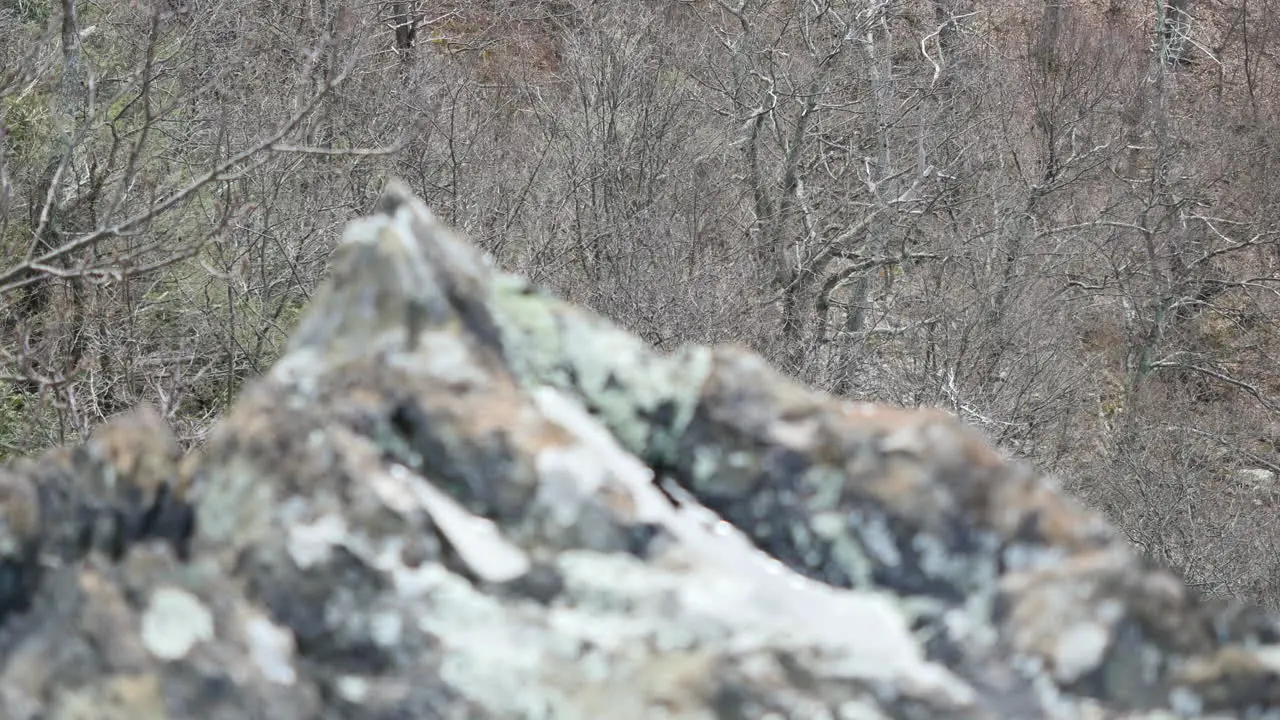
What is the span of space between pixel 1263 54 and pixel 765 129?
1383 cm

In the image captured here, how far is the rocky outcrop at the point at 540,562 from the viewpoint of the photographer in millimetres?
1389

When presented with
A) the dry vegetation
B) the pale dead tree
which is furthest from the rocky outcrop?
the pale dead tree

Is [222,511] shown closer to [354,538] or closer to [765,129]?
[354,538]

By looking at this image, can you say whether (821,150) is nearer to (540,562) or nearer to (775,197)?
(775,197)

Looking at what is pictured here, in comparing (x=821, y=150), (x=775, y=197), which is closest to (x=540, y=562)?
(x=775, y=197)

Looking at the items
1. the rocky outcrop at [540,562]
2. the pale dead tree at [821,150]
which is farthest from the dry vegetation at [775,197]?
the rocky outcrop at [540,562]

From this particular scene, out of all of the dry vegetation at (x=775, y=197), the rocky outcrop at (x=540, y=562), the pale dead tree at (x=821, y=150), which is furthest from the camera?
the pale dead tree at (x=821, y=150)

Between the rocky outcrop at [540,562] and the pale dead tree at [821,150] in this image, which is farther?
the pale dead tree at [821,150]

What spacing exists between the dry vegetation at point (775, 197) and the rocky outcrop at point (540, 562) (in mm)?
2854

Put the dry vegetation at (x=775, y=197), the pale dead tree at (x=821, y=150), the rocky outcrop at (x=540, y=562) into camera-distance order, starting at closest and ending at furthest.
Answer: the rocky outcrop at (x=540, y=562) < the dry vegetation at (x=775, y=197) < the pale dead tree at (x=821, y=150)

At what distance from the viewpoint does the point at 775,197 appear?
1515 cm

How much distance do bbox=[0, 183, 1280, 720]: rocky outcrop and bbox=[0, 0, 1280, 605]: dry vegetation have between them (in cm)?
285

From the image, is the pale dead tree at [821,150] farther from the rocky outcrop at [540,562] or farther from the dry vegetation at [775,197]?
the rocky outcrop at [540,562]

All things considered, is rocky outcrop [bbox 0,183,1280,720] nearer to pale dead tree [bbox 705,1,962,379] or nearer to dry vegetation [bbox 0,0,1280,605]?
dry vegetation [bbox 0,0,1280,605]
